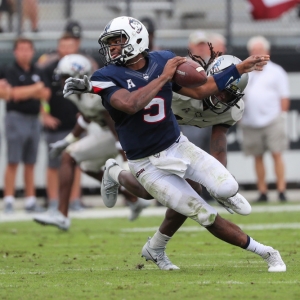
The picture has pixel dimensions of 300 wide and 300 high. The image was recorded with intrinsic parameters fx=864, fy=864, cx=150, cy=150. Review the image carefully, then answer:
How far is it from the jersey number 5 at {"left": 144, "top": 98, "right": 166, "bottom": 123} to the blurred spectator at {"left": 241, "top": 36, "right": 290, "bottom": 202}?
19.9 feet

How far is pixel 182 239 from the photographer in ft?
26.1

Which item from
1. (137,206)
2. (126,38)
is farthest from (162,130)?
(137,206)

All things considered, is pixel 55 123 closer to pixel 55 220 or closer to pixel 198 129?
pixel 198 129

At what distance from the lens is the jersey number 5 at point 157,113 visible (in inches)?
220

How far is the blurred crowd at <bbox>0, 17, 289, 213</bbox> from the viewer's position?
10.9 meters

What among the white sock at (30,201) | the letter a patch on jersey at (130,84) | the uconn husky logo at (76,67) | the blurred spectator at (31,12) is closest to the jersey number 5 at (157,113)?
the letter a patch on jersey at (130,84)

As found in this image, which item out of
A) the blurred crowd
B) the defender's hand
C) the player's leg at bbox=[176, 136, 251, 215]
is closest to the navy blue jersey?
the player's leg at bbox=[176, 136, 251, 215]

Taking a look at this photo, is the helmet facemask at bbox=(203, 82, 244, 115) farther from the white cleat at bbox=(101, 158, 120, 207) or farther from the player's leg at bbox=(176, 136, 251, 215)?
the white cleat at bbox=(101, 158, 120, 207)

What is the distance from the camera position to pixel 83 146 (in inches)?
344

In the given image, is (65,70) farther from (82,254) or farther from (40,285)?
(40,285)

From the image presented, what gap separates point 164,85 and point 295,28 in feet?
27.4

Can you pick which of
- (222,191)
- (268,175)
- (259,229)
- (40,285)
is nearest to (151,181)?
(222,191)

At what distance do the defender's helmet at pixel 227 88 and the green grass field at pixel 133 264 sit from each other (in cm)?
113

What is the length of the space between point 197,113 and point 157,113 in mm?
677
